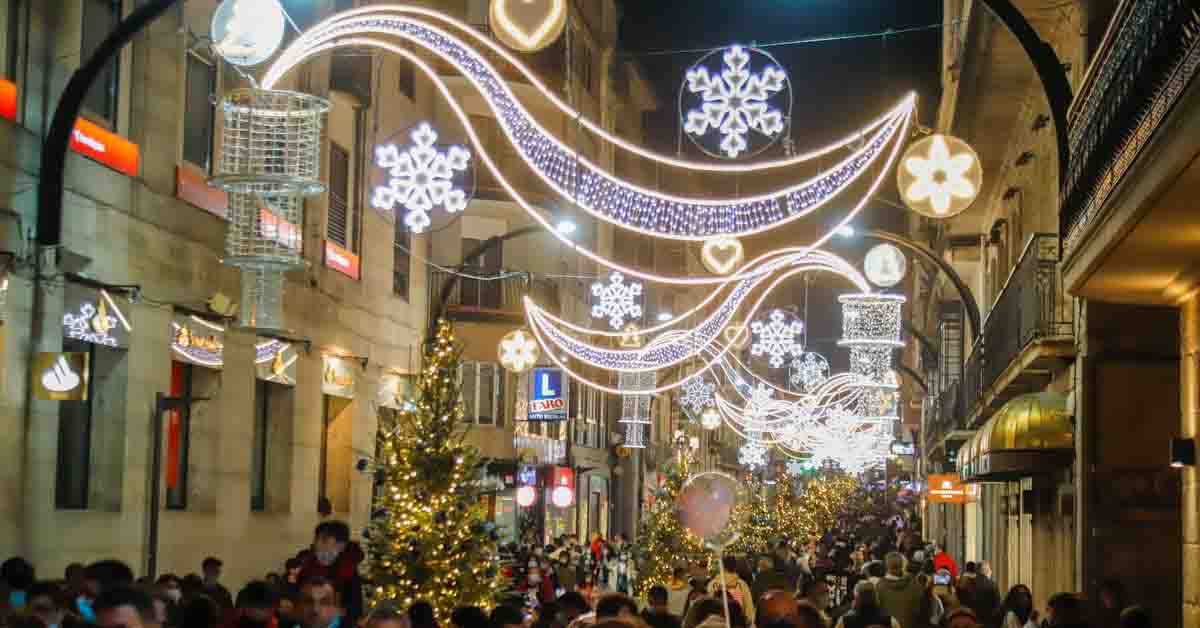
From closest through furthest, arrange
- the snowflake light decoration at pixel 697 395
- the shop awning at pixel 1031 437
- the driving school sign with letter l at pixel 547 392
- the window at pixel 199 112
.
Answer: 1. the shop awning at pixel 1031 437
2. the window at pixel 199 112
3. the driving school sign with letter l at pixel 547 392
4. the snowflake light decoration at pixel 697 395

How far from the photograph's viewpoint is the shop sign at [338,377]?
29.2 m

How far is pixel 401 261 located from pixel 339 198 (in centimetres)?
450

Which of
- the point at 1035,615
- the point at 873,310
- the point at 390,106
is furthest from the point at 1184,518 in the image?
the point at 390,106

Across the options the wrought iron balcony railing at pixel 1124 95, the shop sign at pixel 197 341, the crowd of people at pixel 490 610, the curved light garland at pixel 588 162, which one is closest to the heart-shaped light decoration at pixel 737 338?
the shop sign at pixel 197 341

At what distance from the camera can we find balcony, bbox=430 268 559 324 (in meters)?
42.1

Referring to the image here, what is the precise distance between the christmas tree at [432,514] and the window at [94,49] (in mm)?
4796

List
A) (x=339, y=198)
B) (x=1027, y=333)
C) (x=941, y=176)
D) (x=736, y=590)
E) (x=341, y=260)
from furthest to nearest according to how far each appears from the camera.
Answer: (x=339, y=198) → (x=341, y=260) → (x=1027, y=333) → (x=736, y=590) → (x=941, y=176)

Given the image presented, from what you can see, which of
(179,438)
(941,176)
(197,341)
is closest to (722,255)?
(197,341)

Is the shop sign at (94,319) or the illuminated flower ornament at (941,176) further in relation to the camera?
the shop sign at (94,319)

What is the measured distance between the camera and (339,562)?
15.4 meters

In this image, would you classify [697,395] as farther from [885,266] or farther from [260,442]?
[260,442]

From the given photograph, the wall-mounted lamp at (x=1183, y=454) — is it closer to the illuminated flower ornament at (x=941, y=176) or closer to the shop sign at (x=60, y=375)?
the illuminated flower ornament at (x=941, y=176)

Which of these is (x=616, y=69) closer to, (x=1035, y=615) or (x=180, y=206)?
(x=180, y=206)

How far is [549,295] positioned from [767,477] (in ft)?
300
